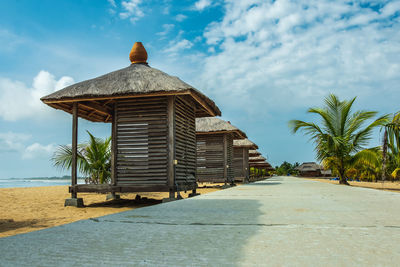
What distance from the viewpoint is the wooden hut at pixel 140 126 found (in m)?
8.87

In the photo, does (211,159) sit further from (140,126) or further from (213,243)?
(213,243)

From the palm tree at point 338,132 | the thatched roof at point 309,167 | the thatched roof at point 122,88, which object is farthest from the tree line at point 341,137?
the thatched roof at point 309,167

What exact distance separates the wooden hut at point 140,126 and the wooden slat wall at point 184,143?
30 mm

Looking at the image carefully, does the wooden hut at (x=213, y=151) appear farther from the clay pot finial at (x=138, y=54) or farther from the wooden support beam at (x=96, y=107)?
the wooden support beam at (x=96, y=107)

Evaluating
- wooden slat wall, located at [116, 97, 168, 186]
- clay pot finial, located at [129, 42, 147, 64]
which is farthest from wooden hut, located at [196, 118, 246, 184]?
wooden slat wall, located at [116, 97, 168, 186]

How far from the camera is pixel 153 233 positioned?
290 centimetres

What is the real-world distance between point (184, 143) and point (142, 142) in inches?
60.4

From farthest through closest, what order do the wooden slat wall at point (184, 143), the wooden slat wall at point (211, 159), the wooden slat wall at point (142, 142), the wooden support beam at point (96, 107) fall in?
the wooden slat wall at point (211, 159) < the wooden support beam at point (96, 107) < the wooden slat wall at point (184, 143) < the wooden slat wall at point (142, 142)

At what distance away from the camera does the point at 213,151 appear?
18.3m

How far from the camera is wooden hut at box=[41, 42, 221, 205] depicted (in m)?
8.87

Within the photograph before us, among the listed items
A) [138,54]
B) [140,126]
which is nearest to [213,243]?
[140,126]

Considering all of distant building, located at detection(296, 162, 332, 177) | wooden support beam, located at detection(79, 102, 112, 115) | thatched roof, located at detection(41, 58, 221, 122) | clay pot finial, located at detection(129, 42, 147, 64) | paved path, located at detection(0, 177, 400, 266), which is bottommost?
distant building, located at detection(296, 162, 332, 177)

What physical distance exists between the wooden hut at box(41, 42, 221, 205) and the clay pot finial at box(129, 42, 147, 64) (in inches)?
53.4

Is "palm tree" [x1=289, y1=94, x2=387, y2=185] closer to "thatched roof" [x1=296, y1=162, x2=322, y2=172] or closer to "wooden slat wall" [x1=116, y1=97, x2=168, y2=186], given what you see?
"wooden slat wall" [x1=116, y1=97, x2=168, y2=186]
